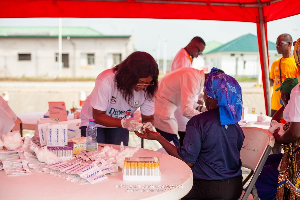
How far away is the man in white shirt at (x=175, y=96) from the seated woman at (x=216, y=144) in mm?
1065

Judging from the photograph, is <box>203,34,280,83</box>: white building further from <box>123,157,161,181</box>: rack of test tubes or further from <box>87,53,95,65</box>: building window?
<box>123,157,161,181</box>: rack of test tubes

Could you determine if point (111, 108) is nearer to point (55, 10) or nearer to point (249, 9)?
point (55, 10)

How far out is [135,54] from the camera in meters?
2.63

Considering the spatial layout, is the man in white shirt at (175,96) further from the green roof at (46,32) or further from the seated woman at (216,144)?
the green roof at (46,32)

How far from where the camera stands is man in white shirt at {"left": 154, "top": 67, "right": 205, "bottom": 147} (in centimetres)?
328

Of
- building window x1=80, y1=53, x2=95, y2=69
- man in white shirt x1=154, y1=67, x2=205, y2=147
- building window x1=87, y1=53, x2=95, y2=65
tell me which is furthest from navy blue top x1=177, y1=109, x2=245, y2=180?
building window x1=87, y1=53, x2=95, y2=65

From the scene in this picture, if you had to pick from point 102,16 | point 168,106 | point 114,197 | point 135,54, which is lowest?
point 114,197

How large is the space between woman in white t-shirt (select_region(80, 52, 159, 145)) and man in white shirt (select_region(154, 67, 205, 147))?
45 centimetres

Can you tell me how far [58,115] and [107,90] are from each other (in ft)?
3.36

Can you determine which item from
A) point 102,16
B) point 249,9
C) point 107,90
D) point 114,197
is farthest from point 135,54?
point 249,9

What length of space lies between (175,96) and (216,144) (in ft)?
4.92

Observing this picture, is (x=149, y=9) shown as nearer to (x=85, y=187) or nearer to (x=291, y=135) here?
(x=291, y=135)

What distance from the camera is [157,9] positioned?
4.83m

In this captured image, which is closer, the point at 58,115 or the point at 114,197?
the point at 114,197
